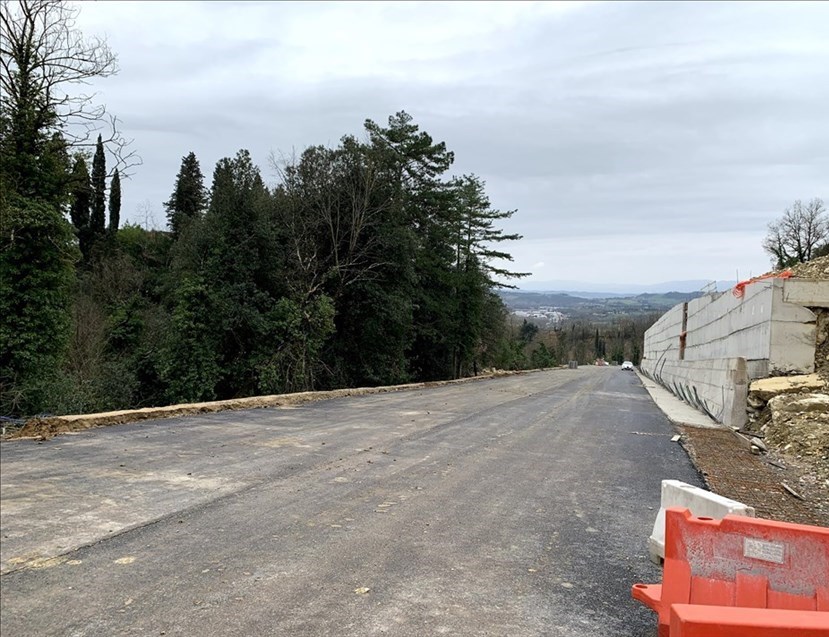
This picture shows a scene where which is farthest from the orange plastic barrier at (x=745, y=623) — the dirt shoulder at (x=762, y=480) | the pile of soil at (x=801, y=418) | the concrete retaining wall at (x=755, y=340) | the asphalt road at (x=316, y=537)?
the concrete retaining wall at (x=755, y=340)

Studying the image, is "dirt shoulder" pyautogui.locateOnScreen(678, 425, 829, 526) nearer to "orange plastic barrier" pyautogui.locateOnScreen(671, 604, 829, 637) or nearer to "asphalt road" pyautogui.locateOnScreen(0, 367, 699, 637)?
"asphalt road" pyautogui.locateOnScreen(0, 367, 699, 637)

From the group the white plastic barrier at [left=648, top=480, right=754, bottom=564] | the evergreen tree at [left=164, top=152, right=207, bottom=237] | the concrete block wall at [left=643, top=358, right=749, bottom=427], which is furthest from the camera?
the evergreen tree at [left=164, top=152, right=207, bottom=237]

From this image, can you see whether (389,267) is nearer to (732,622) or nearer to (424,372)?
(424,372)

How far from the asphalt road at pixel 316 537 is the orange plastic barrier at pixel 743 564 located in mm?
475

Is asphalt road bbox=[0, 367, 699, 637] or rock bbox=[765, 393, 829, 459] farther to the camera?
rock bbox=[765, 393, 829, 459]

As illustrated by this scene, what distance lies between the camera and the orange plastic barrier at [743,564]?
2992 millimetres

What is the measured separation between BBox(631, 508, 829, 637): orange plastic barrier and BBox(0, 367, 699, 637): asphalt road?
0.48 m

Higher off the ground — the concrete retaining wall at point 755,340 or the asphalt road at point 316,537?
the concrete retaining wall at point 755,340

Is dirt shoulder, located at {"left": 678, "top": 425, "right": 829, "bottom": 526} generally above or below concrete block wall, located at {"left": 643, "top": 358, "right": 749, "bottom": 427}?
below

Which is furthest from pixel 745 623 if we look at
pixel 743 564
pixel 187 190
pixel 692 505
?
pixel 187 190

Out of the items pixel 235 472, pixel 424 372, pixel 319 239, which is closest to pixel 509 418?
pixel 235 472

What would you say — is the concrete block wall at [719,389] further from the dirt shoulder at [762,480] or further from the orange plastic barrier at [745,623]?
the orange plastic barrier at [745,623]

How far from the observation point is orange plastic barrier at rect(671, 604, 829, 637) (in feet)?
8.42

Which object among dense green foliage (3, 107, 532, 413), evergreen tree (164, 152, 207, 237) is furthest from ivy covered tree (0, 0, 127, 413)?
evergreen tree (164, 152, 207, 237)
